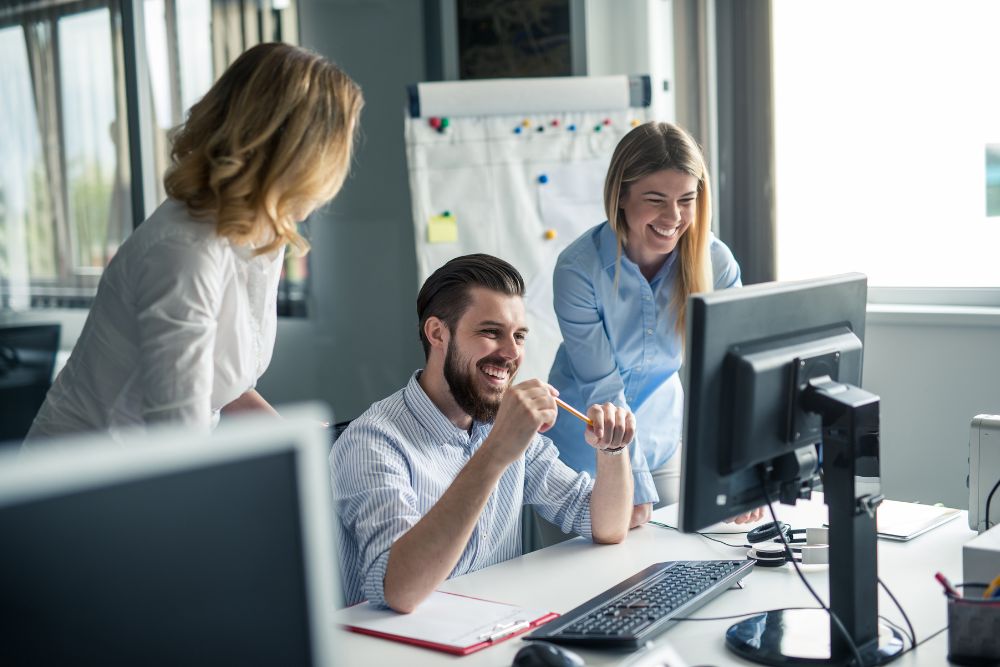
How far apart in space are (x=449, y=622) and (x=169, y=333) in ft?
1.79

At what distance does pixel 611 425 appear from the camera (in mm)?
1756

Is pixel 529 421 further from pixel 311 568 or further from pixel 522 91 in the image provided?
pixel 522 91

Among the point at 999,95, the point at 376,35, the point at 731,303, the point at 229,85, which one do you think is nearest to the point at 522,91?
the point at 376,35

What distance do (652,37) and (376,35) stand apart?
94cm

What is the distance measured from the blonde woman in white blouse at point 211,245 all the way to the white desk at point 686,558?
42 centimetres

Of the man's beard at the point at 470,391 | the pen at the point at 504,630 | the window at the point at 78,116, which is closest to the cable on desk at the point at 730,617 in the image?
the pen at the point at 504,630

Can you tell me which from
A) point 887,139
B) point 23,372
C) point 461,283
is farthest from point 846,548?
point 887,139

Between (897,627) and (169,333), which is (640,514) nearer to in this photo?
(897,627)

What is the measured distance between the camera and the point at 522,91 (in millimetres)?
3172

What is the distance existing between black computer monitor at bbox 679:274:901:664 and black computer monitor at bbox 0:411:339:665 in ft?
2.26

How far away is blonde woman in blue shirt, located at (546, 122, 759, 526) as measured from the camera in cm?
221

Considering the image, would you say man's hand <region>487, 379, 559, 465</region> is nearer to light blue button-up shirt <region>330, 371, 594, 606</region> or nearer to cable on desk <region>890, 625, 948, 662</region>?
light blue button-up shirt <region>330, 371, 594, 606</region>

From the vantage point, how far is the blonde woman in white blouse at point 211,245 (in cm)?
133

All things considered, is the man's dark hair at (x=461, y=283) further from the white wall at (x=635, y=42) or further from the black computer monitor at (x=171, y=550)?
the white wall at (x=635, y=42)
